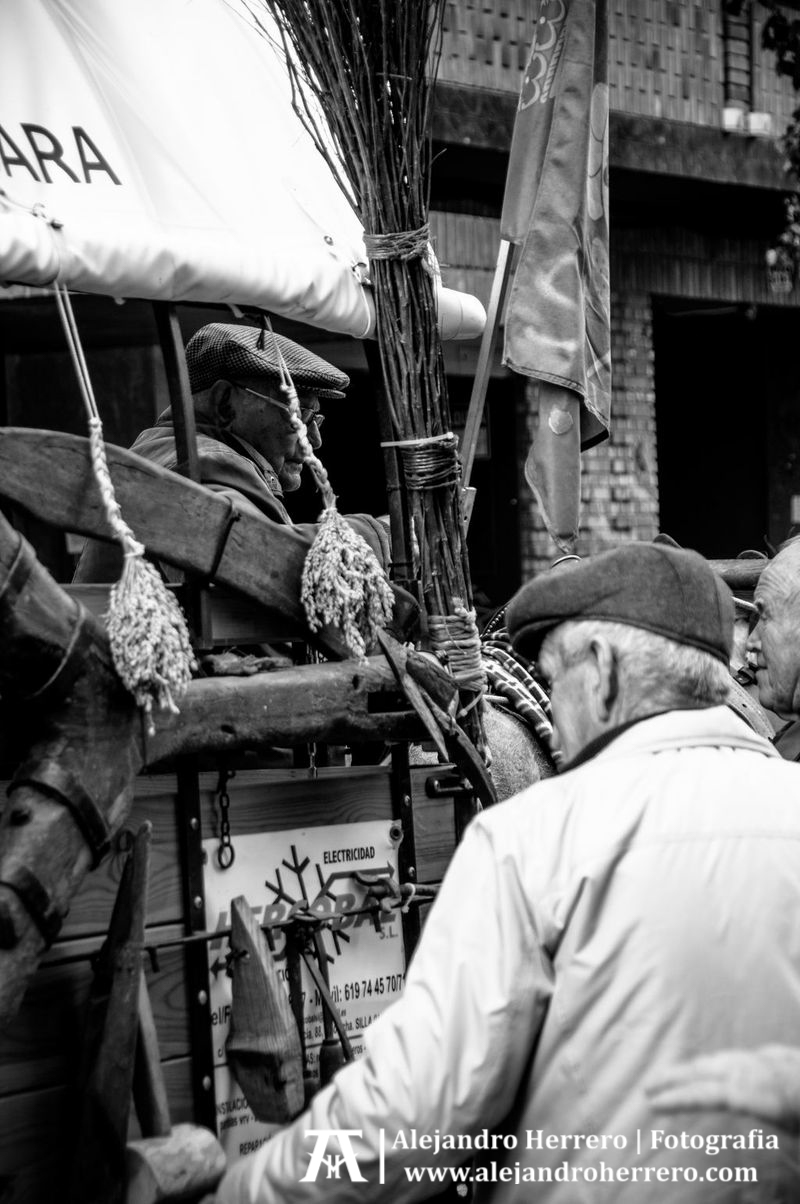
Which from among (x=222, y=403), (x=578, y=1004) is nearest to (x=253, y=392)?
(x=222, y=403)

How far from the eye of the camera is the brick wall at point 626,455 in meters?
9.03

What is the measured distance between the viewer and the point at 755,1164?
5.62ft

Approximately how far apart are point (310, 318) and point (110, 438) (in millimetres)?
4368

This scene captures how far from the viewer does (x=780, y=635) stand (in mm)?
3875

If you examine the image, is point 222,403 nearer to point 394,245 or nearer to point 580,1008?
point 394,245

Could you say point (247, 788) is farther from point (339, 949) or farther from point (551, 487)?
point (551, 487)

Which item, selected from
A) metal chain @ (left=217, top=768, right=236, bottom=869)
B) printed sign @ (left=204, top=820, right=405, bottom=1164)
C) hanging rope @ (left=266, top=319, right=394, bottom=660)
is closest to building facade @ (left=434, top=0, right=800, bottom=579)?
hanging rope @ (left=266, top=319, right=394, bottom=660)

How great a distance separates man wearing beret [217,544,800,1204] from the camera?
1697 mm

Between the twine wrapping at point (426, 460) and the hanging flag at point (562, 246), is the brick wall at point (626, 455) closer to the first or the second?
the hanging flag at point (562, 246)

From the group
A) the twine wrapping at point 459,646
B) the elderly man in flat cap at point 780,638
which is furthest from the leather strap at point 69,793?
the elderly man in flat cap at point 780,638

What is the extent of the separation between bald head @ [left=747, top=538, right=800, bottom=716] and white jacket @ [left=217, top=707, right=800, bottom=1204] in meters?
2.10

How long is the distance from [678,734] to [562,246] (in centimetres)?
218

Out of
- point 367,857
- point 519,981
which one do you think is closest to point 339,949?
point 367,857

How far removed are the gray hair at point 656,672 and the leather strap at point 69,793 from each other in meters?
0.83
